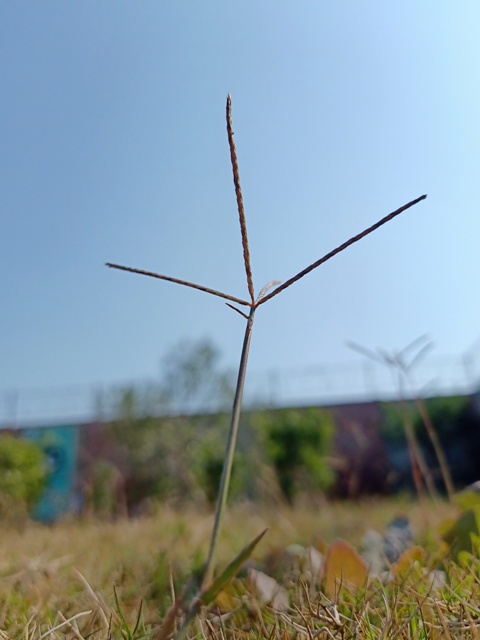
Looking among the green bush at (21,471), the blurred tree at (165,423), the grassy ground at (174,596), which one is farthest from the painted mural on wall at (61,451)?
the grassy ground at (174,596)

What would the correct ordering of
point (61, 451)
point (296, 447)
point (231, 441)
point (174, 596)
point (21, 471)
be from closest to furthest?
point (231, 441), point (174, 596), point (21, 471), point (296, 447), point (61, 451)

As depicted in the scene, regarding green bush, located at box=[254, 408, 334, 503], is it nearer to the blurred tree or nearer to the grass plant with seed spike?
the blurred tree

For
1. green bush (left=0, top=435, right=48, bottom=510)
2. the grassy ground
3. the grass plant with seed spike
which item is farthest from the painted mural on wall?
the grass plant with seed spike

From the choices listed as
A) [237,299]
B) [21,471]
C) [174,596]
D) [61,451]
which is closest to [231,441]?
[237,299]

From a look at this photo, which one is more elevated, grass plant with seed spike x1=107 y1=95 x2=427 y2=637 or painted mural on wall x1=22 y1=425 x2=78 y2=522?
grass plant with seed spike x1=107 y1=95 x2=427 y2=637

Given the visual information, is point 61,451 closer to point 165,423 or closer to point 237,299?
point 165,423

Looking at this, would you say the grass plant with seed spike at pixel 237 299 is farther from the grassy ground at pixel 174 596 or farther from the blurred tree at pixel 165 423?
the blurred tree at pixel 165 423
